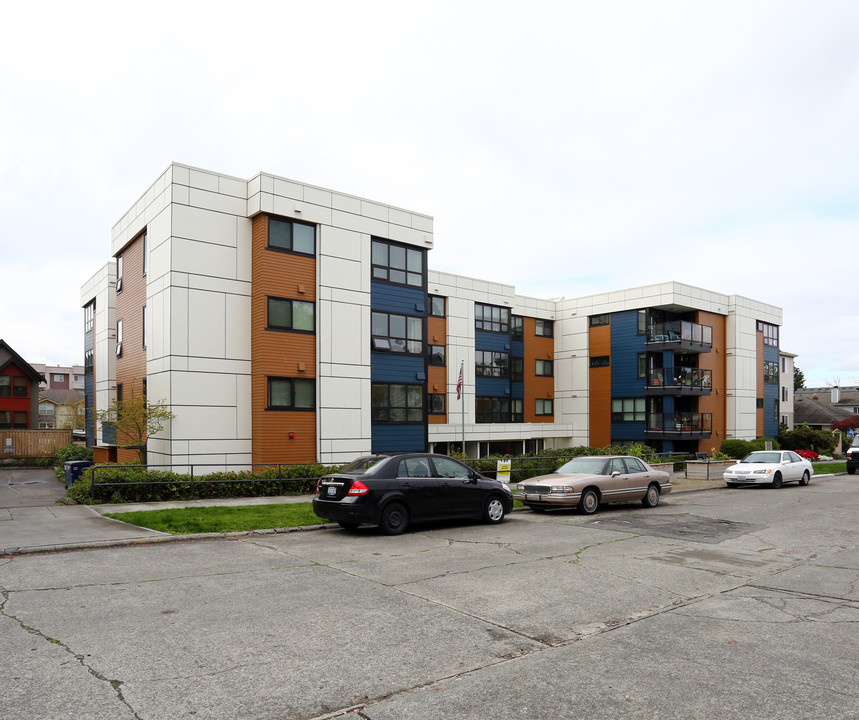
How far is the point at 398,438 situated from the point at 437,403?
1394 centimetres

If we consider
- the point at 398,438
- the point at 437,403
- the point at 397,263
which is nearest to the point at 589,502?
the point at 398,438

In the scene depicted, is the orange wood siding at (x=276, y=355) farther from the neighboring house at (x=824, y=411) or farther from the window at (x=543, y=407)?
the neighboring house at (x=824, y=411)

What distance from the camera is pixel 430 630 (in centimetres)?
660

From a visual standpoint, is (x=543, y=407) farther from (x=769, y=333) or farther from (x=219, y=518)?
(x=219, y=518)

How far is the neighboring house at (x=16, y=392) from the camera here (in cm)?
5166

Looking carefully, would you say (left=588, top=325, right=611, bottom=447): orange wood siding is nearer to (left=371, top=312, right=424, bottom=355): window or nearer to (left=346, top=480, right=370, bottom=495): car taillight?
(left=371, top=312, right=424, bottom=355): window

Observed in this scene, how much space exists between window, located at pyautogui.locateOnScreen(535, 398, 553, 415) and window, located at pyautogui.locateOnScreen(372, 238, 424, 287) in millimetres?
22314

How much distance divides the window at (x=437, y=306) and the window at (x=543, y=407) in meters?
11.3

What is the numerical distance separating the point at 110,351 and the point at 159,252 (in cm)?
1314

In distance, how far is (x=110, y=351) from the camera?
108ft

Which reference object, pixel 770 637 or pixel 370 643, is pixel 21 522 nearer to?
pixel 370 643

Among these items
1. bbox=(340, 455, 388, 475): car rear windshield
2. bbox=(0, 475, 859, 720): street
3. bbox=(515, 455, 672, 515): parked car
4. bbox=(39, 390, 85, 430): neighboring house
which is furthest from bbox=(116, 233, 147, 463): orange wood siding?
bbox=(39, 390, 85, 430): neighboring house

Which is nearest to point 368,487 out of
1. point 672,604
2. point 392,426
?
point 672,604

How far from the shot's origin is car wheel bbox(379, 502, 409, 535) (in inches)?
499
